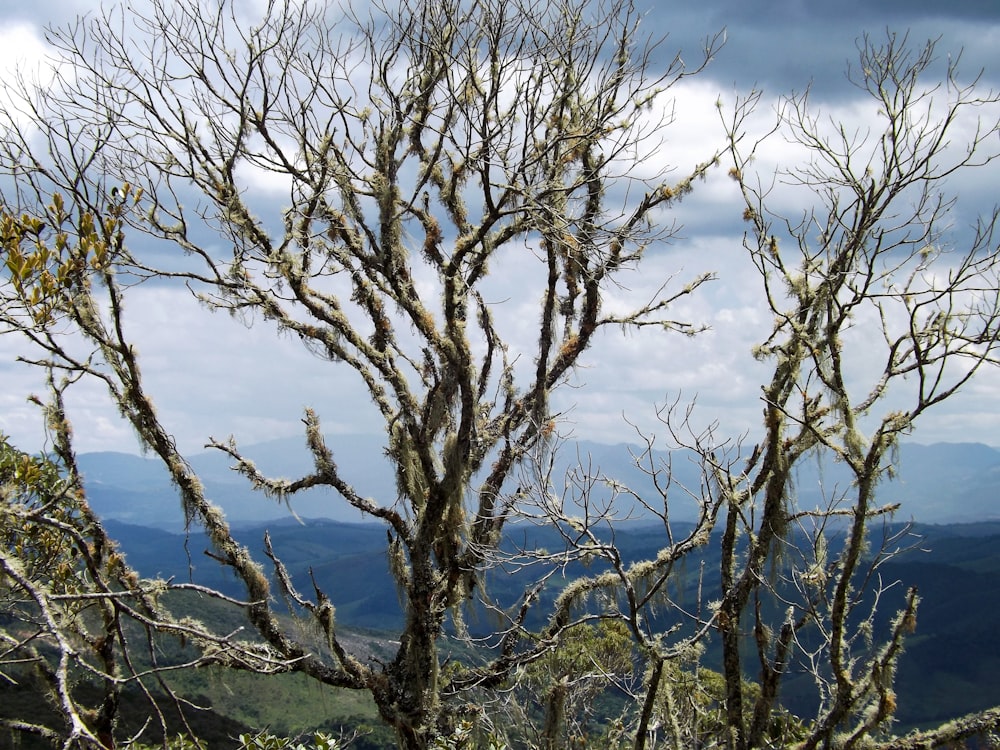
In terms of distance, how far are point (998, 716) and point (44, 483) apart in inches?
360

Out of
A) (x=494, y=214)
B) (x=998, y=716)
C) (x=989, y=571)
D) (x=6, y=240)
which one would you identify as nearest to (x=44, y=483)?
(x=6, y=240)

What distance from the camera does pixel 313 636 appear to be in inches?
357

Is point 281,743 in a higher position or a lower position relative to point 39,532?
lower

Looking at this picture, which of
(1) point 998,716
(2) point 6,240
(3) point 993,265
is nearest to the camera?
(2) point 6,240

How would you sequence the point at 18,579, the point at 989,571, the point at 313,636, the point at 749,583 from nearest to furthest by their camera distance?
the point at 18,579 → the point at 749,583 → the point at 313,636 → the point at 989,571

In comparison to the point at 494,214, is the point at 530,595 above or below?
below

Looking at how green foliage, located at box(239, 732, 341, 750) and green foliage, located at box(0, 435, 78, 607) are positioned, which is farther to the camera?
green foliage, located at box(0, 435, 78, 607)

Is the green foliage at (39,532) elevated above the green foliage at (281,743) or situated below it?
above

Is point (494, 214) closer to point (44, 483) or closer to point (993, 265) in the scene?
point (993, 265)

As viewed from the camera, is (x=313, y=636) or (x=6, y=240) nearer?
(x=6, y=240)

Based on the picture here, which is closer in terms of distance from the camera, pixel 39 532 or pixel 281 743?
pixel 281 743

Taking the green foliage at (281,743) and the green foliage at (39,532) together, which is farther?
the green foliage at (39,532)

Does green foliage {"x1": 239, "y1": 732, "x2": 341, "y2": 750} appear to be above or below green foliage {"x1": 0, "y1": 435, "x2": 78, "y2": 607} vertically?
below

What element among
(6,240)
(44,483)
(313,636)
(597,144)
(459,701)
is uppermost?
(597,144)
